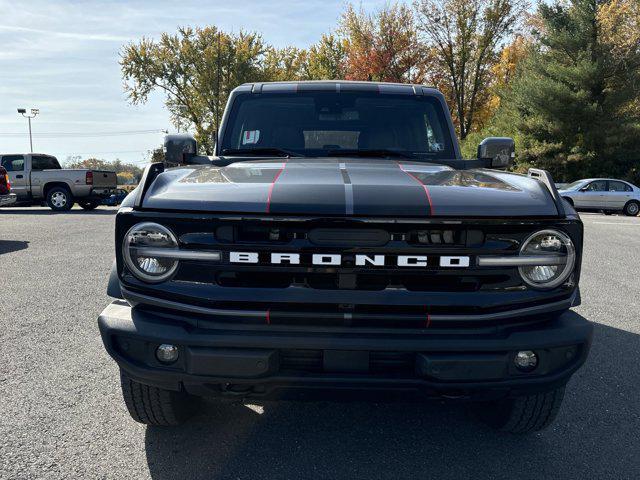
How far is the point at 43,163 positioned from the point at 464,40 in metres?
26.9

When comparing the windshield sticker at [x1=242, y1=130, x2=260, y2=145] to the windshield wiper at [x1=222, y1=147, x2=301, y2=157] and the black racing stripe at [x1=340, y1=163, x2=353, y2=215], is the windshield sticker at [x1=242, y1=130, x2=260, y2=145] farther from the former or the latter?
the black racing stripe at [x1=340, y1=163, x2=353, y2=215]

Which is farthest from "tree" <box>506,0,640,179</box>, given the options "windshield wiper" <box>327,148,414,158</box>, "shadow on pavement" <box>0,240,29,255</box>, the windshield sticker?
the windshield sticker

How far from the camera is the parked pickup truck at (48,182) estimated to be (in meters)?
17.4

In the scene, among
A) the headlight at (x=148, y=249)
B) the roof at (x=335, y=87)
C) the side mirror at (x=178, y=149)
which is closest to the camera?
the headlight at (x=148, y=249)

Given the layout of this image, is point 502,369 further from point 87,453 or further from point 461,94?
point 461,94

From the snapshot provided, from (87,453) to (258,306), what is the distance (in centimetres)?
119

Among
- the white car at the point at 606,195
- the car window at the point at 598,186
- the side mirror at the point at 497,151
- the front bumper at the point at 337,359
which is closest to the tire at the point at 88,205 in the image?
the white car at the point at 606,195

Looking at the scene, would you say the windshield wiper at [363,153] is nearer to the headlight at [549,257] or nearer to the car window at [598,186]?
the headlight at [549,257]

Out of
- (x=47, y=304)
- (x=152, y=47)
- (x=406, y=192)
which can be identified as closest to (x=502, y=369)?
(x=406, y=192)

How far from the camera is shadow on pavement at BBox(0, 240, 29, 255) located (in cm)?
905

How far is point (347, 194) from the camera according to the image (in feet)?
7.39

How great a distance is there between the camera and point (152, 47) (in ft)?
131

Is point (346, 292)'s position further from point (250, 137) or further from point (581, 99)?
point (581, 99)

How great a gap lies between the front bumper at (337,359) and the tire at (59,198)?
674 inches
